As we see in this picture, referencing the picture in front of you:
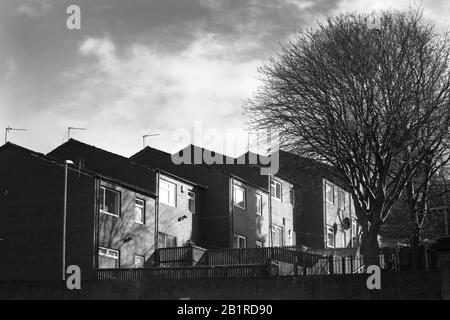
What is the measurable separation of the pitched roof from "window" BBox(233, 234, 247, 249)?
9.05 m

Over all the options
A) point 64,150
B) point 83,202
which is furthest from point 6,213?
point 64,150

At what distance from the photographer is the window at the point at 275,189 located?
66.3 meters

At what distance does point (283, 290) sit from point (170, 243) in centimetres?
1917

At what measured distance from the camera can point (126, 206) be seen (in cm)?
4969

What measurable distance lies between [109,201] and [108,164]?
7908 mm

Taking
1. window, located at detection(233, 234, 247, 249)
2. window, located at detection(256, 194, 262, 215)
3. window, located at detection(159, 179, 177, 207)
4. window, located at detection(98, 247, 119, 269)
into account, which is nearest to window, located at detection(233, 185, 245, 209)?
window, located at detection(256, 194, 262, 215)

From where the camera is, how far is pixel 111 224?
4816 cm

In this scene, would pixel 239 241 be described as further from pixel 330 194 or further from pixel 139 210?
pixel 330 194

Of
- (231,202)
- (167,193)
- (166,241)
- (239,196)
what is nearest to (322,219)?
(239,196)

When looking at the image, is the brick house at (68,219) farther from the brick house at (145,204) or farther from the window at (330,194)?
the window at (330,194)

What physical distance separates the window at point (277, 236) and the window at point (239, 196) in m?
5.37

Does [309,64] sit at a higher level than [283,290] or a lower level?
higher
